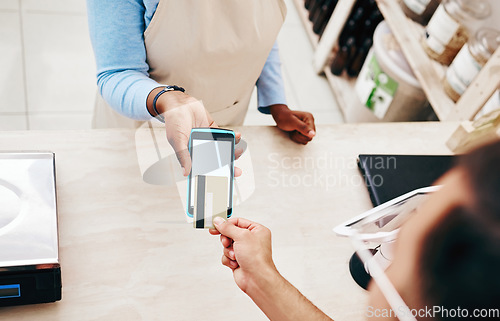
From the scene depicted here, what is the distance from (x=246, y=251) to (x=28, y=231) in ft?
1.26

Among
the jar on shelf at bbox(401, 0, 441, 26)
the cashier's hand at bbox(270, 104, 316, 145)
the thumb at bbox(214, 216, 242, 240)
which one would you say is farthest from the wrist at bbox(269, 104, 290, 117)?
the jar on shelf at bbox(401, 0, 441, 26)

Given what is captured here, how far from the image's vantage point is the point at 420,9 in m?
1.95

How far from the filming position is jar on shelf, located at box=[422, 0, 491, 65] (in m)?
1.61

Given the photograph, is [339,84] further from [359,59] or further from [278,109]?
[278,109]

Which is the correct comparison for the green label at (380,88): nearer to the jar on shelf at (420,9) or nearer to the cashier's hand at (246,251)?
the jar on shelf at (420,9)

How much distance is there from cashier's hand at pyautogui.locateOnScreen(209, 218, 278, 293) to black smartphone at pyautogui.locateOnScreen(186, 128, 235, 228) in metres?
0.08

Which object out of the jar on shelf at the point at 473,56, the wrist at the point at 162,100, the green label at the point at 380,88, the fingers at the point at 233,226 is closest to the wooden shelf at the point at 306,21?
the green label at the point at 380,88

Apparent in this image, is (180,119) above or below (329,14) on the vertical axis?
above

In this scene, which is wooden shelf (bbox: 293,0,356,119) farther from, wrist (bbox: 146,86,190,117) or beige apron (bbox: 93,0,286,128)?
wrist (bbox: 146,86,190,117)

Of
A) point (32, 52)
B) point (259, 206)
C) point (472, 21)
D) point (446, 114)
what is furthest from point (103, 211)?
point (32, 52)

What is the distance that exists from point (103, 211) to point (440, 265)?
0.70 m

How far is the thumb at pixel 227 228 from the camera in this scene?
0.77 m

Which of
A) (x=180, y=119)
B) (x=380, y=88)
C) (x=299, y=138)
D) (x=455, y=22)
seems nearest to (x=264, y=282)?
(x=180, y=119)

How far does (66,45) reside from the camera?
234 centimetres
